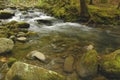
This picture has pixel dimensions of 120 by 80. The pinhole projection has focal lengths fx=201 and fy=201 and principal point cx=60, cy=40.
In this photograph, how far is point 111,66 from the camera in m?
6.81

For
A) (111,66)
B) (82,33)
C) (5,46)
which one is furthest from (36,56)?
(82,33)

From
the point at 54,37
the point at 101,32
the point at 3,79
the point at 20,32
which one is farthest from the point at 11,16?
the point at 3,79

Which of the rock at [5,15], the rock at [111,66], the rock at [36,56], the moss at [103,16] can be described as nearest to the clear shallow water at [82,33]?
the rock at [5,15]

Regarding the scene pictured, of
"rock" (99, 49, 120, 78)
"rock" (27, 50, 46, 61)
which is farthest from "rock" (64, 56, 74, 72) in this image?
"rock" (99, 49, 120, 78)

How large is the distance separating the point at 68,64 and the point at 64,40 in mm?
3281

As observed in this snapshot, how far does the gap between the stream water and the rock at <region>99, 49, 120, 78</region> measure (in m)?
1.54

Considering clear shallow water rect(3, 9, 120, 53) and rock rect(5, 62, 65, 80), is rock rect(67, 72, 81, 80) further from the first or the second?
clear shallow water rect(3, 9, 120, 53)

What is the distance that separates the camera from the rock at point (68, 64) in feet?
23.5

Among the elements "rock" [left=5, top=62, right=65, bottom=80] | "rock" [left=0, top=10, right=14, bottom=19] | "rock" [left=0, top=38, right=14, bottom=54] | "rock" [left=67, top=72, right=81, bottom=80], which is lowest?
"rock" [left=0, top=10, right=14, bottom=19]

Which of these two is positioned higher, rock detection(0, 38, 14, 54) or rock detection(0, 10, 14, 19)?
rock detection(0, 38, 14, 54)

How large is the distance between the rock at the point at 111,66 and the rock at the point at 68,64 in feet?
3.49

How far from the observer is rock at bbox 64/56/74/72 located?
7174mm

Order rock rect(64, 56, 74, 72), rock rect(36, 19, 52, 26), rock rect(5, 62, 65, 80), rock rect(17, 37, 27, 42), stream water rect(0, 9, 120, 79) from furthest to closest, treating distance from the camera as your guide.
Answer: rock rect(36, 19, 52, 26), rock rect(17, 37, 27, 42), stream water rect(0, 9, 120, 79), rock rect(64, 56, 74, 72), rock rect(5, 62, 65, 80)

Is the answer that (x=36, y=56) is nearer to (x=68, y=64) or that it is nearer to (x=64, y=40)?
(x=68, y=64)
